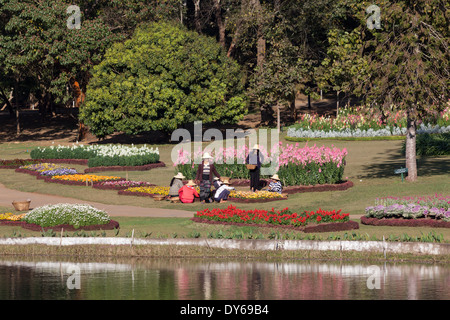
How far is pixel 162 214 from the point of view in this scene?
2436 centimetres

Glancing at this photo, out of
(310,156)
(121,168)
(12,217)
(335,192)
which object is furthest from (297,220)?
(121,168)

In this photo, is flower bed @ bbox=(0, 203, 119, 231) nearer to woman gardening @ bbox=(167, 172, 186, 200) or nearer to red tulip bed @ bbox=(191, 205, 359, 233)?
red tulip bed @ bbox=(191, 205, 359, 233)

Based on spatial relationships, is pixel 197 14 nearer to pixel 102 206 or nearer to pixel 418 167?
pixel 418 167

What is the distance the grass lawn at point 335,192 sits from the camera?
20963mm

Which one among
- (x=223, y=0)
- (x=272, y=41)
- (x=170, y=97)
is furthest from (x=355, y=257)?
(x=223, y=0)

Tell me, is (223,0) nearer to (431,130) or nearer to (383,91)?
(431,130)

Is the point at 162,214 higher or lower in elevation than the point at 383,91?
lower

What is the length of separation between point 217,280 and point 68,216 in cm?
669

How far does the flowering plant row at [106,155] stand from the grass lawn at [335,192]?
3.50 feet

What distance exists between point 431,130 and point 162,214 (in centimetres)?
2074

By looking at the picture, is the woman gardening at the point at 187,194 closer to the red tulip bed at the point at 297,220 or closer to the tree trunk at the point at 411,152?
the red tulip bed at the point at 297,220

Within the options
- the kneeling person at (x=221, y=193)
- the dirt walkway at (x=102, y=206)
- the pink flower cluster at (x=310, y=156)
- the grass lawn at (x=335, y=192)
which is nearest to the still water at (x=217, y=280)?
the grass lawn at (x=335, y=192)

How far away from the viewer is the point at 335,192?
92.2ft

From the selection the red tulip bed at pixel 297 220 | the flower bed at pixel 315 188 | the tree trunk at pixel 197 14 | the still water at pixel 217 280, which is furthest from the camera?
the tree trunk at pixel 197 14
